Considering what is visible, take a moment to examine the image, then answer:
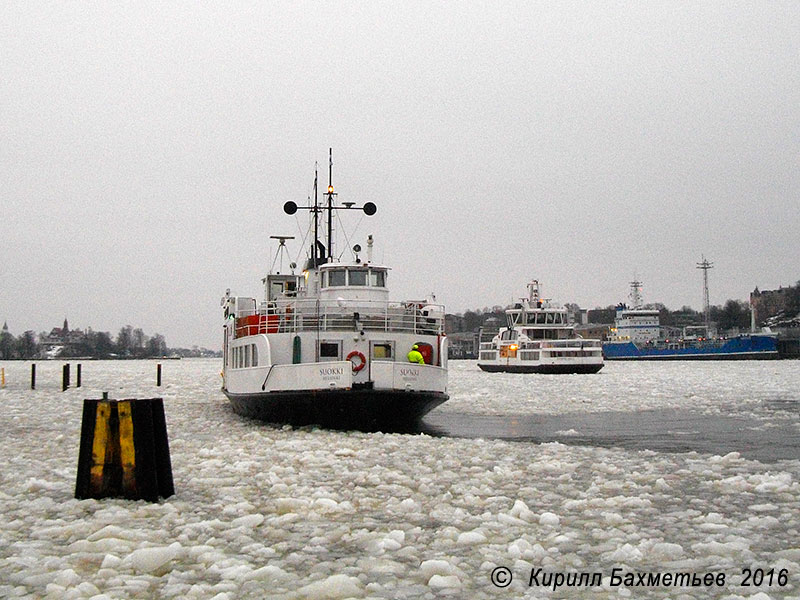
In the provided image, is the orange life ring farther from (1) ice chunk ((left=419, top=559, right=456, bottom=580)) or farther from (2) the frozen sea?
(1) ice chunk ((left=419, top=559, right=456, bottom=580))

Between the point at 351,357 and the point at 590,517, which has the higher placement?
the point at 351,357

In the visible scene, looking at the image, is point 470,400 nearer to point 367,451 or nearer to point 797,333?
point 367,451

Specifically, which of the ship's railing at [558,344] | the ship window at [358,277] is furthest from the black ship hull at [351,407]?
the ship's railing at [558,344]

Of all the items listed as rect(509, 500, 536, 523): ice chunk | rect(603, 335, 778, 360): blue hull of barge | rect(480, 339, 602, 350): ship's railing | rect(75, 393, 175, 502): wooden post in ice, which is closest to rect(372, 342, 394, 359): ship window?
rect(75, 393, 175, 502): wooden post in ice

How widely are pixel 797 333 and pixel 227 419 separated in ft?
495

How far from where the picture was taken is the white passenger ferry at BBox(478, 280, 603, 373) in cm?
6544

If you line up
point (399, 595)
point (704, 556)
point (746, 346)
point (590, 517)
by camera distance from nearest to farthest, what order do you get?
point (399, 595)
point (704, 556)
point (590, 517)
point (746, 346)

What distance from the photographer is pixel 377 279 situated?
883 inches

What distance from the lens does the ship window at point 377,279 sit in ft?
72.9

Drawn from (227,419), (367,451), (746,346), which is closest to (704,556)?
(367,451)

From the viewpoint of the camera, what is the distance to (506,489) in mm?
10391

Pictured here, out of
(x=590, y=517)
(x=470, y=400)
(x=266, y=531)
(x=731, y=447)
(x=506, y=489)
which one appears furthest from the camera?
(x=470, y=400)

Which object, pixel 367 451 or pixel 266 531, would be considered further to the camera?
pixel 367 451

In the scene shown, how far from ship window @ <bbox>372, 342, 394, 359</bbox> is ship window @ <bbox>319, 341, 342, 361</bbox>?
3.03ft
